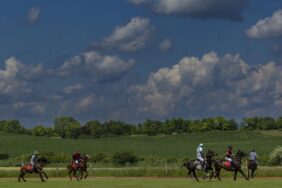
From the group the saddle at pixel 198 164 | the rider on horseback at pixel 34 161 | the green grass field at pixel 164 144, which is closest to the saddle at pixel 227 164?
the saddle at pixel 198 164

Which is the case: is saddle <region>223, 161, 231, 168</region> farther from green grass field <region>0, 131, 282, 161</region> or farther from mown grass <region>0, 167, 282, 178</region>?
green grass field <region>0, 131, 282, 161</region>

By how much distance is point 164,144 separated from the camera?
121625 millimetres

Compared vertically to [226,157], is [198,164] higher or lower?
lower

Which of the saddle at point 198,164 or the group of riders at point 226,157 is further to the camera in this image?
the saddle at point 198,164

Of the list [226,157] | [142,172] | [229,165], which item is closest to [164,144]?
[142,172]

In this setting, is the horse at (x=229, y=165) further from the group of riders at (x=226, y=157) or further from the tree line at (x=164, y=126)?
the tree line at (x=164, y=126)

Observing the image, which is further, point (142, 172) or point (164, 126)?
point (164, 126)

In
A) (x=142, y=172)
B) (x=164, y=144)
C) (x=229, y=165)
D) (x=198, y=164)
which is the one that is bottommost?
(x=142, y=172)

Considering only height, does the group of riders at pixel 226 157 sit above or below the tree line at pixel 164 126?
below

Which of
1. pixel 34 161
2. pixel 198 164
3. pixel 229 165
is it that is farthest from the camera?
Answer: pixel 34 161

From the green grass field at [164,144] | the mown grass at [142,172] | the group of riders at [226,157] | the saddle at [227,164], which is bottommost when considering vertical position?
the mown grass at [142,172]

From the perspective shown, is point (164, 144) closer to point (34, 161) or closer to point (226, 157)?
point (34, 161)

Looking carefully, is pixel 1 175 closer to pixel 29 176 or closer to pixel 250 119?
pixel 29 176

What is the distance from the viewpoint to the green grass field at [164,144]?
10391 cm
